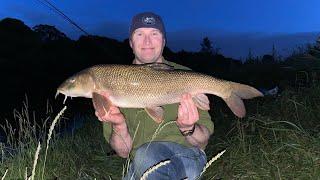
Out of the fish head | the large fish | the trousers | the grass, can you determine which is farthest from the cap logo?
the grass

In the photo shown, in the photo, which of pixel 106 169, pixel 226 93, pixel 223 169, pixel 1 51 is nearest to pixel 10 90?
pixel 1 51

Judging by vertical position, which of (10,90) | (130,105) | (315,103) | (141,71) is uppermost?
(141,71)

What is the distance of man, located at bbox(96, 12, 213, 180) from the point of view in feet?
12.4

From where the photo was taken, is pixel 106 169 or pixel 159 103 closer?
pixel 159 103

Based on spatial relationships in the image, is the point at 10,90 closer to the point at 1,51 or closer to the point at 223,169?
the point at 1,51

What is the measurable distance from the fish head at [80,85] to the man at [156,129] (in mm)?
203

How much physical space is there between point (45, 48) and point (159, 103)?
2280 centimetres

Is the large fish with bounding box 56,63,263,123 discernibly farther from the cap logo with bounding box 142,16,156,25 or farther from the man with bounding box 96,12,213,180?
the cap logo with bounding box 142,16,156,25

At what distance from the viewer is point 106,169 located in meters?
6.00

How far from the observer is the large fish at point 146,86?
12.3 feet

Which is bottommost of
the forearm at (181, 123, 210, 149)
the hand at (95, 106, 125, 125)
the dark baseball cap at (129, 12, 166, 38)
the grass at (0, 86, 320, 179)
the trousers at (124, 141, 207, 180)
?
the grass at (0, 86, 320, 179)

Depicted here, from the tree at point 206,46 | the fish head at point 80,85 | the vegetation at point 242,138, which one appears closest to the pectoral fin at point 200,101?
the fish head at point 80,85

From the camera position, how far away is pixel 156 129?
388 centimetres

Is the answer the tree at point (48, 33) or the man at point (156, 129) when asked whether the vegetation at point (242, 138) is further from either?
the tree at point (48, 33)
